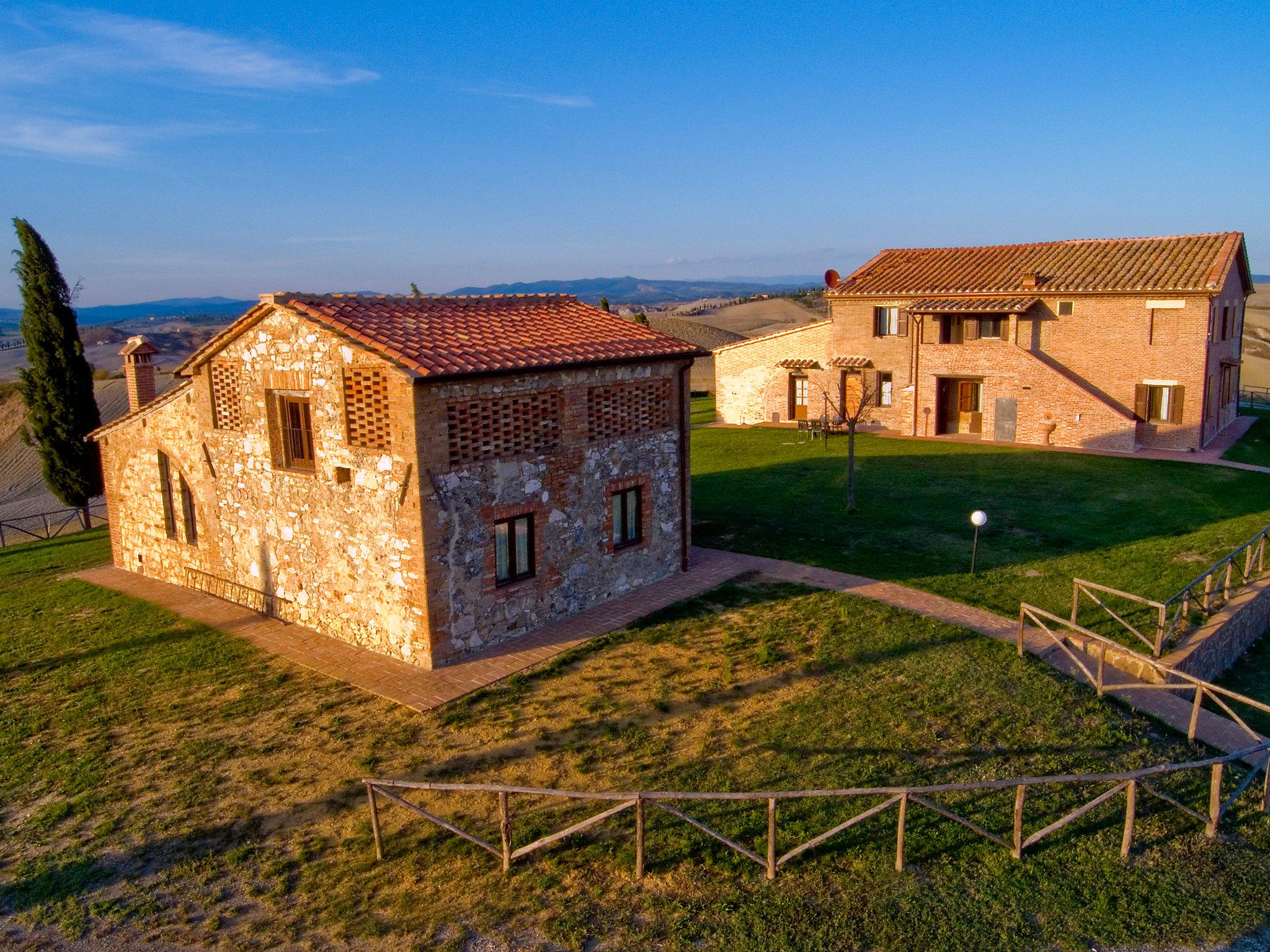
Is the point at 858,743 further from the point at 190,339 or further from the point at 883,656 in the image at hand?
the point at 190,339

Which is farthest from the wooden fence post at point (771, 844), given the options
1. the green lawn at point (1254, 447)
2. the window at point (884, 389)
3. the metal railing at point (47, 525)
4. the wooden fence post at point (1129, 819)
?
the window at point (884, 389)

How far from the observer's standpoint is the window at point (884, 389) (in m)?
35.6

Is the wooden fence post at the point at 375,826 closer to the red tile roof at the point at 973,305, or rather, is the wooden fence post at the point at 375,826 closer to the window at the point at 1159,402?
the red tile roof at the point at 973,305

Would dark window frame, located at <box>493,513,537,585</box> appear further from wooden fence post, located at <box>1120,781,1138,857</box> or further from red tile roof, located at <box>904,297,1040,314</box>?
red tile roof, located at <box>904,297,1040,314</box>

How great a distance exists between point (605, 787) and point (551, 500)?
546cm

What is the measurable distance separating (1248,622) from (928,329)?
62.9ft

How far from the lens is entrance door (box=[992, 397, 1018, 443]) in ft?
104

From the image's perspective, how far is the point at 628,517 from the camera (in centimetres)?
1612

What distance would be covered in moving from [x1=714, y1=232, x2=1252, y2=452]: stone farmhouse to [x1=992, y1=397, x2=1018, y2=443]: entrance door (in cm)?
5

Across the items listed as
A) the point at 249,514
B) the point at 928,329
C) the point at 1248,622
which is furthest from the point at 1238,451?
the point at 249,514

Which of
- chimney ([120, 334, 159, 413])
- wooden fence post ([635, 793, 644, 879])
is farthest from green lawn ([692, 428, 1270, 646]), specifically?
chimney ([120, 334, 159, 413])

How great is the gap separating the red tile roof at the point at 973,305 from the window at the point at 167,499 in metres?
25.5

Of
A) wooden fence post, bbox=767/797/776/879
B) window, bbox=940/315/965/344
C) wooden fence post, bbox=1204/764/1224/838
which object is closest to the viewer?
wooden fence post, bbox=767/797/776/879

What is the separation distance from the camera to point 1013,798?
9797mm
